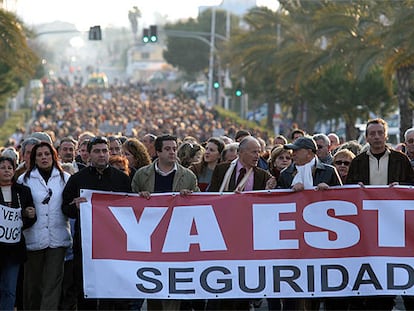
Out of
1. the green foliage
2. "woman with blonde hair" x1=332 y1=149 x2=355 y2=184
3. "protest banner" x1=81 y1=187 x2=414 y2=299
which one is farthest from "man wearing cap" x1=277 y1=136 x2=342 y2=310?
the green foliage

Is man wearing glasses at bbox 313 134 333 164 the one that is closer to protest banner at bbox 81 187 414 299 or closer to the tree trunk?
protest banner at bbox 81 187 414 299

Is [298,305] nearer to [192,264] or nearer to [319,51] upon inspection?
[192,264]

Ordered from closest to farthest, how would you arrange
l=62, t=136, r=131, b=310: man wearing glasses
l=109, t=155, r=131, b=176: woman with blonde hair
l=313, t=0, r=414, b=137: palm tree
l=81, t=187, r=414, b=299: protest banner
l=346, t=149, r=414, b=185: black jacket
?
l=81, t=187, r=414, b=299: protest banner < l=346, t=149, r=414, b=185: black jacket < l=62, t=136, r=131, b=310: man wearing glasses < l=109, t=155, r=131, b=176: woman with blonde hair < l=313, t=0, r=414, b=137: palm tree

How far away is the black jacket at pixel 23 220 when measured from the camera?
11.0 metres

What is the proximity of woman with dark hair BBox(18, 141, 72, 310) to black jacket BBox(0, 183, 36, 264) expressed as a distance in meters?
0.12

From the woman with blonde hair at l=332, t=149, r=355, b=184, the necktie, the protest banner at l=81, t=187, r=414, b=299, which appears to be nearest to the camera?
the protest banner at l=81, t=187, r=414, b=299

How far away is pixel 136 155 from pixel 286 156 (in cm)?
162

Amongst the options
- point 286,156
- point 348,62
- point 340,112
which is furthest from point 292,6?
point 286,156

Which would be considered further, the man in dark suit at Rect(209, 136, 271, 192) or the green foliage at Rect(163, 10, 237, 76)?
the green foliage at Rect(163, 10, 237, 76)

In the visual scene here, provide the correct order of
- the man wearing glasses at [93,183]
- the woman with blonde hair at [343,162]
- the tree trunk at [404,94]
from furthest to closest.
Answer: the tree trunk at [404,94], the woman with blonde hair at [343,162], the man wearing glasses at [93,183]

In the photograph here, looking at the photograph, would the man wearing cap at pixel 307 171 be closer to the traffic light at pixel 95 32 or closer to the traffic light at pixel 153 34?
the traffic light at pixel 153 34

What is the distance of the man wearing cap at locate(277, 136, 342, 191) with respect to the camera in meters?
10.7

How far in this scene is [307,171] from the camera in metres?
10.7

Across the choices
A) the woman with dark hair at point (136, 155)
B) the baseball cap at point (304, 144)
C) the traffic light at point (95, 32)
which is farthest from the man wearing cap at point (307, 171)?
the traffic light at point (95, 32)
